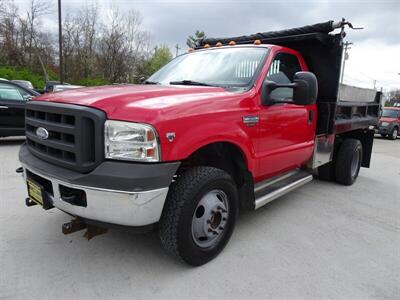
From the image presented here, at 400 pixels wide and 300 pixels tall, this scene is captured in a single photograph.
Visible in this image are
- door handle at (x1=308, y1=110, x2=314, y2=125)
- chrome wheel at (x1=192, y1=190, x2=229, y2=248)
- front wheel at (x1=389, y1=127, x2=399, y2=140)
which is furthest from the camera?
front wheel at (x1=389, y1=127, x2=399, y2=140)

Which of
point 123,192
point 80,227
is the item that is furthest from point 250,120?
point 80,227

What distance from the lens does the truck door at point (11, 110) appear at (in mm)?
7375

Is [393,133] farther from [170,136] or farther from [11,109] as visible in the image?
[170,136]

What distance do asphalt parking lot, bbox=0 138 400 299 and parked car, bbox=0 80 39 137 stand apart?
4.11 meters

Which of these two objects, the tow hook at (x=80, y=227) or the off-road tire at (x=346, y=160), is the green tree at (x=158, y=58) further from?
the tow hook at (x=80, y=227)

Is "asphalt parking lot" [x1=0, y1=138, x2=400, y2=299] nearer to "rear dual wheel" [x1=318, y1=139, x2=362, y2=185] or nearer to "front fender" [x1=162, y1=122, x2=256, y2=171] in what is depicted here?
"front fender" [x1=162, y1=122, x2=256, y2=171]

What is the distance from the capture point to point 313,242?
126 inches

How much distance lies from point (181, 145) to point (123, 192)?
537 mm

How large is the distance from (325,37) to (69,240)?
4006mm

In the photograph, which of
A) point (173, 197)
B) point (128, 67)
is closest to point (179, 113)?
point (173, 197)

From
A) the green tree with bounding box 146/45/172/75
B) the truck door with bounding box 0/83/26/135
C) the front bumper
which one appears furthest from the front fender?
the green tree with bounding box 146/45/172/75

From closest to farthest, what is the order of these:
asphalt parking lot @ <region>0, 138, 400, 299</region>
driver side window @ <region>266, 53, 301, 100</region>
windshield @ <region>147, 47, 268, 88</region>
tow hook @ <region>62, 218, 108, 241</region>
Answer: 1. asphalt parking lot @ <region>0, 138, 400, 299</region>
2. tow hook @ <region>62, 218, 108, 241</region>
3. windshield @ <region>147, 47, 268, 88</region>
4. driver side window @ <region>266, 53, 301, 100</region>

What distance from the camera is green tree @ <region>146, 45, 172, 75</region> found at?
120 ft

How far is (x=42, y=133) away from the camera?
8.43ft
